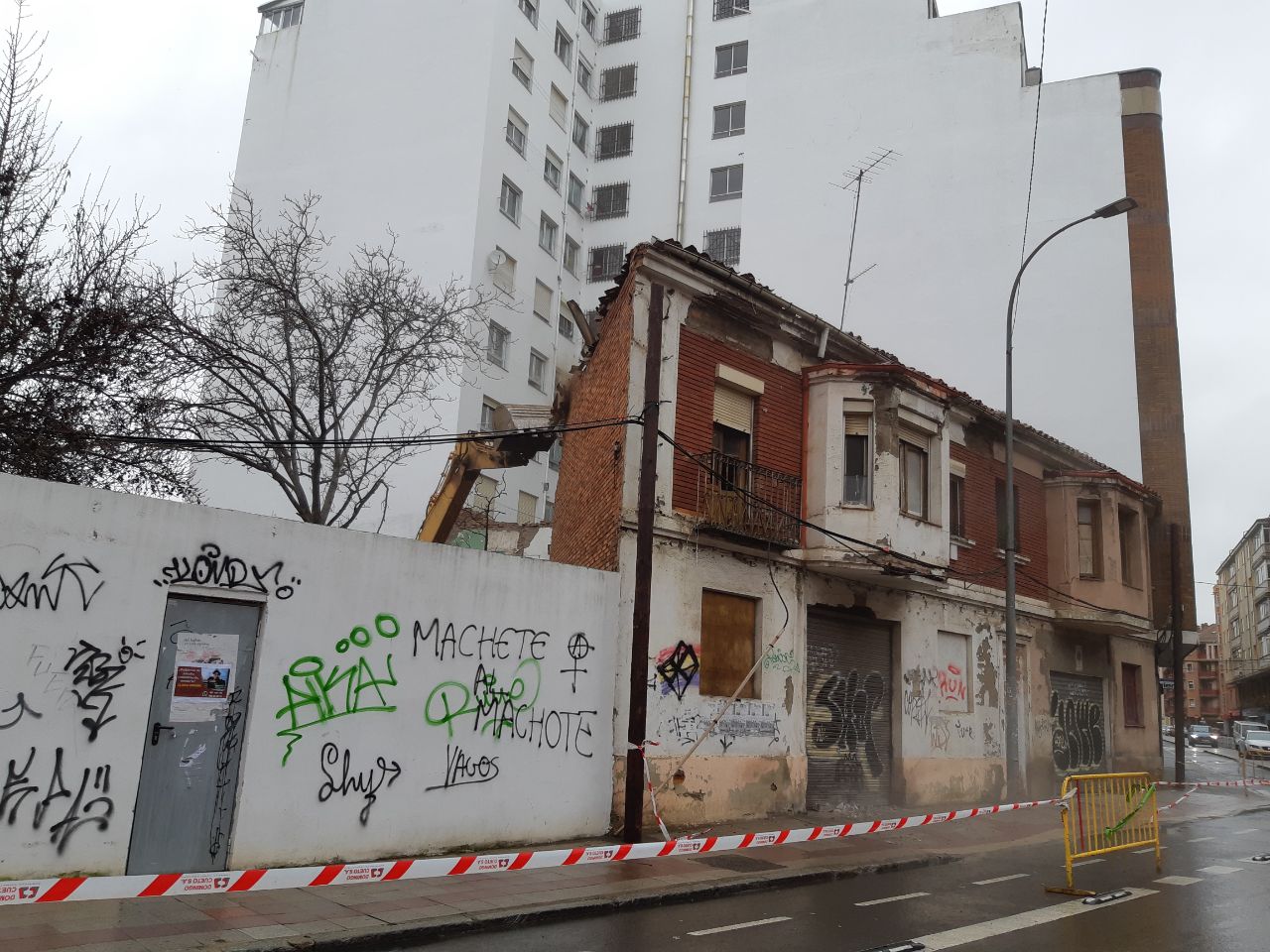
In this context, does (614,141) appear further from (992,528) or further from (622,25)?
(992,528)

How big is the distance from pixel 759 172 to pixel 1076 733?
20.3 meters

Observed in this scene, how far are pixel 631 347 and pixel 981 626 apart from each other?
988 cm

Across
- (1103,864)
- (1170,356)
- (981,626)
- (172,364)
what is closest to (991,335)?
(1170,356)

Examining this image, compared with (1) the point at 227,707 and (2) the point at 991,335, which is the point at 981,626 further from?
(1) the point at 227,707

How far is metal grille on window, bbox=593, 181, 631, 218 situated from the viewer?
39.2 meters

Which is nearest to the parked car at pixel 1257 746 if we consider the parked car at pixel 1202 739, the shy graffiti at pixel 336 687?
the parked car at pixel 1202 739

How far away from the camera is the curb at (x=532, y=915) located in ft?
22.1

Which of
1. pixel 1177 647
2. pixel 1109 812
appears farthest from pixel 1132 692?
pixel 1109 812

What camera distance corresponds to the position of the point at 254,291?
58.9ft

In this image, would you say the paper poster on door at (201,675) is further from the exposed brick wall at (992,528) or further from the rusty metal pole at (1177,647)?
the rusty metal pole at (1177,647)

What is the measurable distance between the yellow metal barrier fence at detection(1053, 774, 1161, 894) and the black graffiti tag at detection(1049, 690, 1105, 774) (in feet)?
32.3

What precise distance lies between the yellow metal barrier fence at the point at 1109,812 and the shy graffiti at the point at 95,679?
9.12 m

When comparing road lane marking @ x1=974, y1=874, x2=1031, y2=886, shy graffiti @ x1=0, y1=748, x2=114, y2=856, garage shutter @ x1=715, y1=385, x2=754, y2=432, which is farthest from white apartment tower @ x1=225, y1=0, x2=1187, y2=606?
shy graffiti @ x1=0, y1=748, x2=114, y2=856

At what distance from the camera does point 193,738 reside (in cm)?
884
